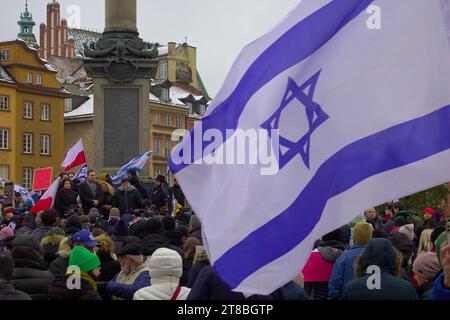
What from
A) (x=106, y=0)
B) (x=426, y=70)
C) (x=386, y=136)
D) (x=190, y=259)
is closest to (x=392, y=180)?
(x=386, y=136)

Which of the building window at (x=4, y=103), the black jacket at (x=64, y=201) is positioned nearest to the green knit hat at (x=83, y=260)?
the black jacket at (x=64, y=201)

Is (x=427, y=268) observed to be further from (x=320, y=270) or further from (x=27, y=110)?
(x=27, y=110)

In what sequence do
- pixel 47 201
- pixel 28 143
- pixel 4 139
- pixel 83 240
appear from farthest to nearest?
pixel 28 143, pixel 4 139, pixel 47 201, pixel 83 240

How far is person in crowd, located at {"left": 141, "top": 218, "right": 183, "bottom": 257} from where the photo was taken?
988cm

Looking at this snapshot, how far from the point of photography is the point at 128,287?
26.6 feet

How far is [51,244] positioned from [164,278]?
12.5ft

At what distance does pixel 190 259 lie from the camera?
969cm

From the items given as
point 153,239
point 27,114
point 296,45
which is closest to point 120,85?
point 153,239

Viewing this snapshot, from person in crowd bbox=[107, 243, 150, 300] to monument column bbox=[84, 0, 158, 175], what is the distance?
707 inches

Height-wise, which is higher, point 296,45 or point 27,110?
point 27,110

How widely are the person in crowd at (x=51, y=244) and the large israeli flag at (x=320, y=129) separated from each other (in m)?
4.81

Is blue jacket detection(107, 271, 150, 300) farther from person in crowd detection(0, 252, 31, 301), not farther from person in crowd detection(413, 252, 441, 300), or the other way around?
person in crowd detection(413, 252, 441, 300)

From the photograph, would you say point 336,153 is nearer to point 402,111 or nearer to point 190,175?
point 402,111

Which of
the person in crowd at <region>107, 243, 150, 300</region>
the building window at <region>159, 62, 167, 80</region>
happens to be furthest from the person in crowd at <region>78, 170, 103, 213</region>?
the building window at <region>159, 62, 167, 80</region>
